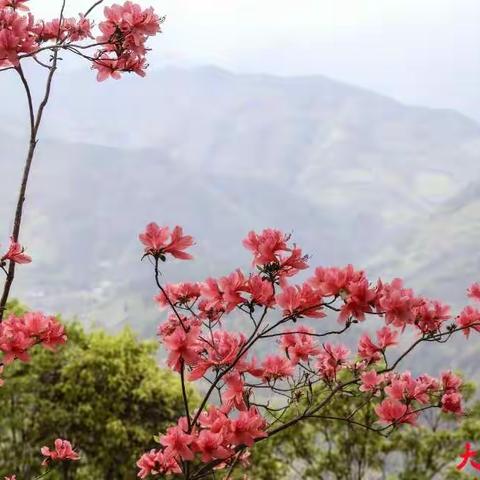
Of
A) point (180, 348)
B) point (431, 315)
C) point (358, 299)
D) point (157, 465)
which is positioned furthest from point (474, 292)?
point (157, 465)

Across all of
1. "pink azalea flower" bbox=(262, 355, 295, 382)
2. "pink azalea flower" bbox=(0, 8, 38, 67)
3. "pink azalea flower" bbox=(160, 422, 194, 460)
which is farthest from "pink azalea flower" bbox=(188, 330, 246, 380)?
"pink azalea flower" bbox=(0, 8, 38, 67)

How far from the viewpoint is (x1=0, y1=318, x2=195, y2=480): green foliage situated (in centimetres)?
1070

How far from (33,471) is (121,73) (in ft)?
31.4

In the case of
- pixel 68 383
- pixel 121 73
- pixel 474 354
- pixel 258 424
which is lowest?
pixel 258 424

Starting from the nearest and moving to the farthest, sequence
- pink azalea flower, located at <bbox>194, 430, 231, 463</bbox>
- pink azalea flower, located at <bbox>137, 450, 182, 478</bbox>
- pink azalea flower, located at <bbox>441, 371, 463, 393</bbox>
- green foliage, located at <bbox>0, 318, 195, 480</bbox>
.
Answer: pink azalea flower, located at <bbox>194, 430, 231, 463</bbox> < pink azalea flower, located at <bbox>137, 450, 182, 478</bbox> < pink azalea flower, located at <bbox>441, 371, 463, 393</bbox> < green foliage, located at <bbox>0, 318, 195, 480</bbox>

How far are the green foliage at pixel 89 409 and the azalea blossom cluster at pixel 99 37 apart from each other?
8.43m

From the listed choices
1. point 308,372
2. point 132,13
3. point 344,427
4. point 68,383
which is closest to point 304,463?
point 344,427

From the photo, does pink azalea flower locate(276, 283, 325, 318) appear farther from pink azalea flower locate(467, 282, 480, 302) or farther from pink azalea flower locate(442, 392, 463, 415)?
pink azalea flower locate(442, 392, 463, 415)

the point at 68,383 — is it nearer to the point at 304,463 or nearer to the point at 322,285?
the point at 304,463

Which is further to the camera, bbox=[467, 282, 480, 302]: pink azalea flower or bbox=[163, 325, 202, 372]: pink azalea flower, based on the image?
bbox=[467, 282, 480, 302]: pink azalea flower

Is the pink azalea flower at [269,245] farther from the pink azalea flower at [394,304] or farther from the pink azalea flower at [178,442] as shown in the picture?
the pink azalea flower at [178,442]

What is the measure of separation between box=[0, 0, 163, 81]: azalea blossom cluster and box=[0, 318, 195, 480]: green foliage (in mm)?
8433

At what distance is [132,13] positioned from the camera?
2609mm

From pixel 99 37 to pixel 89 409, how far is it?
8.99 m
